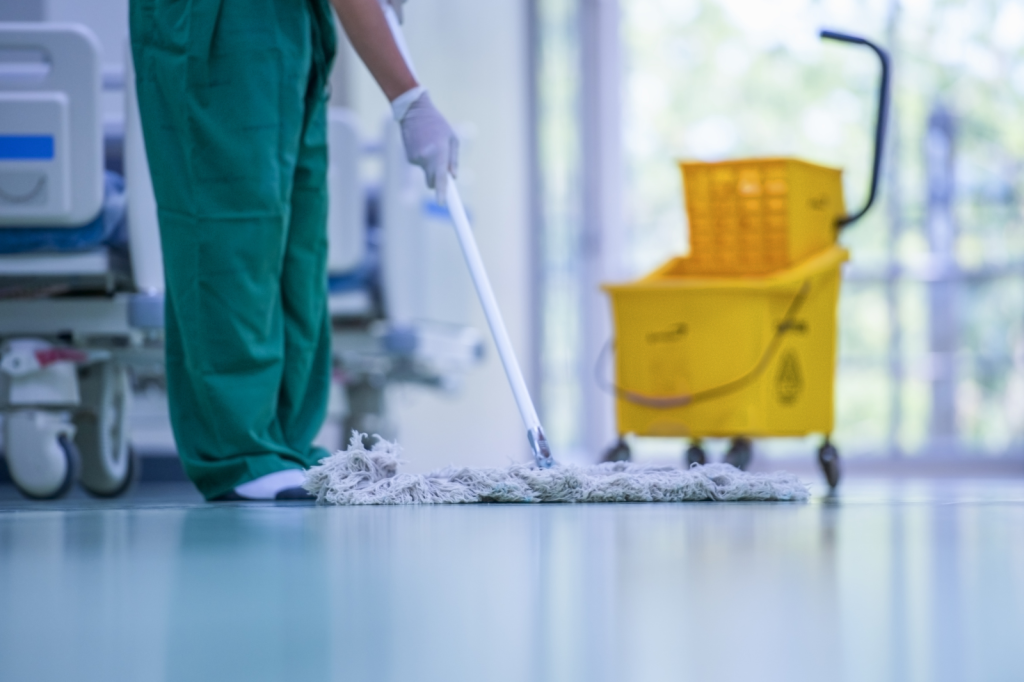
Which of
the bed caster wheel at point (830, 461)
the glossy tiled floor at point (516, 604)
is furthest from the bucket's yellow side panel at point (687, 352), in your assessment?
the glossy tiled floor at point (516, 604)

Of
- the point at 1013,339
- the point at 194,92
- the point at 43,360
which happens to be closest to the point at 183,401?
the point at 194,92

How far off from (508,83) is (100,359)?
3.78 meters

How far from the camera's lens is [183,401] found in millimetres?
1717

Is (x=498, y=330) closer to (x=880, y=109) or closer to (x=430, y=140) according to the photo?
(x=430, y=140)

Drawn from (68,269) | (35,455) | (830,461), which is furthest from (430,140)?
(830,461)

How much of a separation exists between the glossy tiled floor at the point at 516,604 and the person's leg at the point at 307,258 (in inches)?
31.3

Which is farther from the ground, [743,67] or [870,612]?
[743,67]

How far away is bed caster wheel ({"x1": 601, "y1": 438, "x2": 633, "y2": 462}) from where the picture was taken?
8.41 feet

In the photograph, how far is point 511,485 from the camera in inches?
55.8

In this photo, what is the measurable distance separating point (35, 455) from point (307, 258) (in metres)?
0.72

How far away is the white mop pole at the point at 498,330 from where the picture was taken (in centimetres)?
165

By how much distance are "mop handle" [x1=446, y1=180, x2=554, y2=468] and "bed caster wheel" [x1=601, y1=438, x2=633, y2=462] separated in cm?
84

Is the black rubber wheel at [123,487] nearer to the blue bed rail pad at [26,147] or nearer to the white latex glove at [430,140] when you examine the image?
the blue bed rail pad at [26,147]

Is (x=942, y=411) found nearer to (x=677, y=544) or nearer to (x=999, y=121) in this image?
(x=999, y=121)
